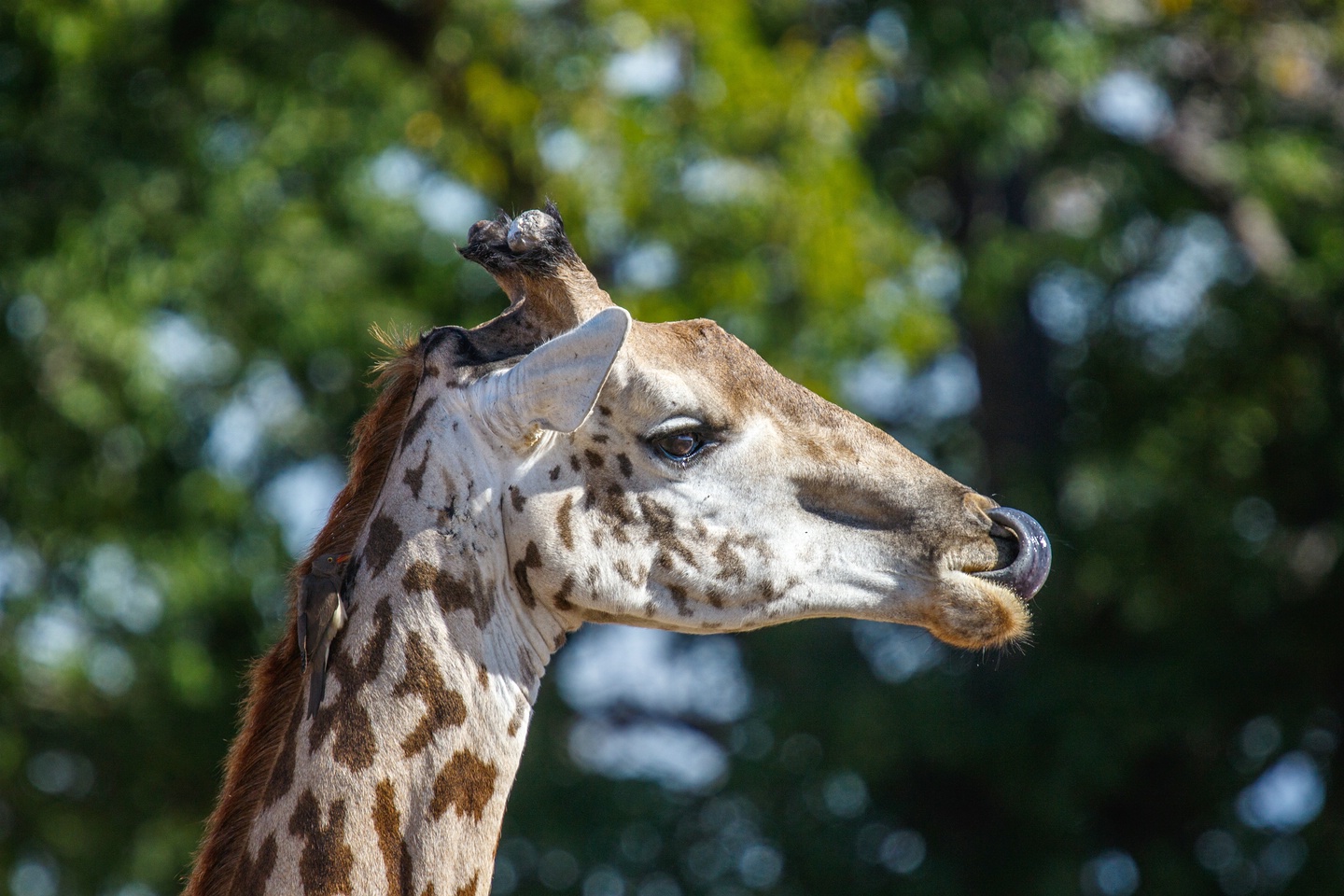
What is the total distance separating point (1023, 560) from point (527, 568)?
46.0 inches

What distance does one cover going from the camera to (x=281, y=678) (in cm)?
→ 348

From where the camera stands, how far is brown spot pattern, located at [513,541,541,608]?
3373mm

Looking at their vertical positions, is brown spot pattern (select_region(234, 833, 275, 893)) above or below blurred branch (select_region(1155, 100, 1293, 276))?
above

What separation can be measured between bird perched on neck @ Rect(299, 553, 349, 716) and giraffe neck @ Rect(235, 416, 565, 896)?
0.09 feet

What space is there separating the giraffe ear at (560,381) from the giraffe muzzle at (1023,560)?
103 cm

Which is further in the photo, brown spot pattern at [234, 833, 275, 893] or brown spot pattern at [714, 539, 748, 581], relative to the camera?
brown spot pattern at [714, 539, 748, 581]

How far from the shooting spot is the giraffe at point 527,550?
10.5 ft

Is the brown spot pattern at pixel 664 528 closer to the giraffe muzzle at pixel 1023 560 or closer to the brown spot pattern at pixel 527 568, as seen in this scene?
the brown spot pattern at pixel 527 568

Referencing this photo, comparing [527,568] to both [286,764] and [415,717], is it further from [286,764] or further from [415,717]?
[286,764]

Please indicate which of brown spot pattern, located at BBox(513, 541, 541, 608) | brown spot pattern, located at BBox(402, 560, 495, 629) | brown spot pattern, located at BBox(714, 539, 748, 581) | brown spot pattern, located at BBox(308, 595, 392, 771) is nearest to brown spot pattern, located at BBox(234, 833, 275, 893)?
brown spot pattern, located at BBox(308, 595, 392, 771)

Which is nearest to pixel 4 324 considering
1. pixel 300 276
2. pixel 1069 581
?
pixel 300 276

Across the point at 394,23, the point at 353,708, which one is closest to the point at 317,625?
the point at 353,708

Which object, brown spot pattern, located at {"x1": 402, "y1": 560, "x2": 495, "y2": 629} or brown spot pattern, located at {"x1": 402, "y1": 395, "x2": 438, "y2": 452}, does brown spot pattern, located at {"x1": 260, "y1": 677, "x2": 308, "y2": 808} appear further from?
brown spot pattern, located at {"x1": 402, "y1": 395, "x2": 438, "y2": 452}

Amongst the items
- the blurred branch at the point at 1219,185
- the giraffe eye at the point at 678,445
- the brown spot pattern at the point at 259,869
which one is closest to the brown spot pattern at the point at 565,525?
the giraffe eye at the point at 678,445
